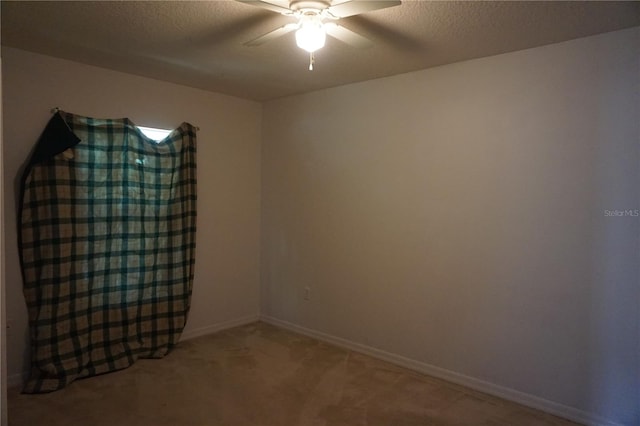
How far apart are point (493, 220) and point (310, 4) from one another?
188cm

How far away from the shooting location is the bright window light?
3.66 m

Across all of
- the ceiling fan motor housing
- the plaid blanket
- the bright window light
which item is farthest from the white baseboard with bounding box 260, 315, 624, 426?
the ceiling fan motor housing

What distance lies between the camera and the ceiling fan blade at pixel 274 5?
1.89 m

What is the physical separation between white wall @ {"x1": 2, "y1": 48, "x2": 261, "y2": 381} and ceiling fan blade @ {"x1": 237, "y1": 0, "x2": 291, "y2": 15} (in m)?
1.97

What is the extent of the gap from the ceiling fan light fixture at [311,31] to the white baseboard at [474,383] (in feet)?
8.25

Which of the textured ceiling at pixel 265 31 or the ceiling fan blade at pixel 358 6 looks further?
the textured ceiling at pixel 265 31

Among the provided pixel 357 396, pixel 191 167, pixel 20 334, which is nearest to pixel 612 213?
pixel 357 396

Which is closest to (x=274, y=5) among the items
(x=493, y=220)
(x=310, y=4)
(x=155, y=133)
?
(x=310, y=4)

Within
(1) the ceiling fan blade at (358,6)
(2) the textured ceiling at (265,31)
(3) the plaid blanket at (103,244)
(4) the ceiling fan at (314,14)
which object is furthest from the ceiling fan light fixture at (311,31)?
(3) the plaid blanket at (103,244)

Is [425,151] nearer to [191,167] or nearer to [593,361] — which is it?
[593,361]

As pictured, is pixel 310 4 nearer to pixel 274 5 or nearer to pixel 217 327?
pixel 274 5

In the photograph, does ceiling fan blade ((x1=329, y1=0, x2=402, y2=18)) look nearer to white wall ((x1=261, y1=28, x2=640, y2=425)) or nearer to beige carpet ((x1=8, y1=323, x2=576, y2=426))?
white wall ((x1=261, y1=28, x2=640, y2=425))

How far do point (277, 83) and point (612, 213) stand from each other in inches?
107

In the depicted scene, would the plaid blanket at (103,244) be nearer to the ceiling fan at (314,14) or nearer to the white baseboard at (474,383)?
the white baseboard at (474,383)
